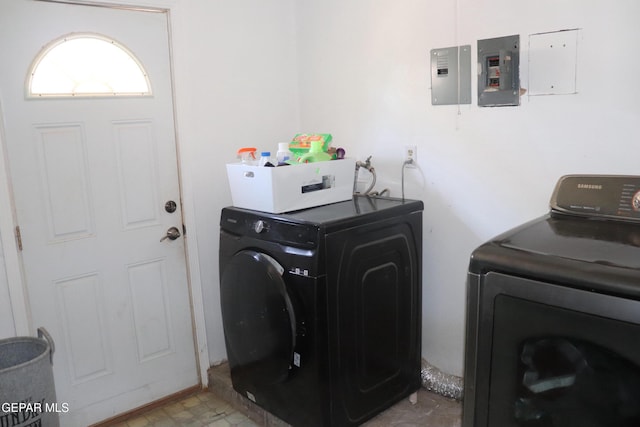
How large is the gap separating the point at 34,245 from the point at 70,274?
0.68 ft

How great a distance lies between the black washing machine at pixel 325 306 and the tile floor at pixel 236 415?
0.21 ft

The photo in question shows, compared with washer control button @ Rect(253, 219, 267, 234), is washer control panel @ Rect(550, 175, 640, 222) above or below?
above

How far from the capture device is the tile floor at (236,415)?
221 centimetres

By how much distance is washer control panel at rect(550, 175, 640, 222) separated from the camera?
150 centimetres

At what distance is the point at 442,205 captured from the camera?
91.1 inches

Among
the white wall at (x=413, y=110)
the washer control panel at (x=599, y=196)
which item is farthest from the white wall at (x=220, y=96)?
the washer control panel at (x=599, y=196)

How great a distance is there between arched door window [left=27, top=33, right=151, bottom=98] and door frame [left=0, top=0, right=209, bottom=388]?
0.52 feet

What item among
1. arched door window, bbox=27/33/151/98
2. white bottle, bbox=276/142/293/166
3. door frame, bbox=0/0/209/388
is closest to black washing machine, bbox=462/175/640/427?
white bottle, bbox=276/142/293/166

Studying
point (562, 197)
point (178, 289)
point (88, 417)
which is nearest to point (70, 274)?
point (178, 289)

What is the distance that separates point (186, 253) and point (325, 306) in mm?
1054

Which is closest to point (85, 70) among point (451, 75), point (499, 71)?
point (451, 75)

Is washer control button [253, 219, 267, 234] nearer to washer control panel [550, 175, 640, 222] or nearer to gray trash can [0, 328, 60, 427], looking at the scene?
gray trash can [0, 328, 60, 427]

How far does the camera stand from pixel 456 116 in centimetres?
220

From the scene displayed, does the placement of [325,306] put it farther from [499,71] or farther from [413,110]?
[499,71]
